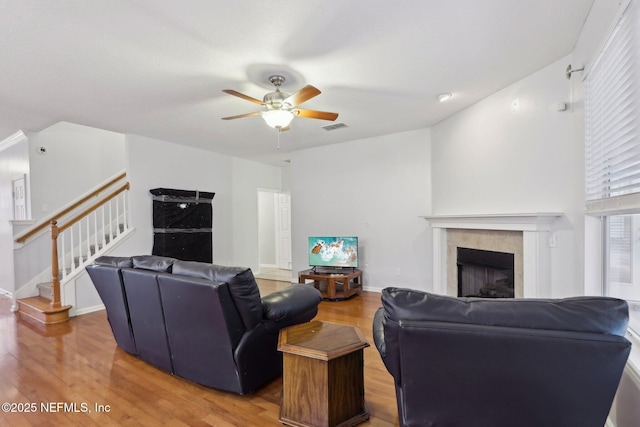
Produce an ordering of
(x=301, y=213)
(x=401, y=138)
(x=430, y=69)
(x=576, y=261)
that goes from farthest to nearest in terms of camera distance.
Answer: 1. (x=301, y=213)
2. (x=401, y=138)
3. (x=430, y=69)
4. (x=576, y=261)

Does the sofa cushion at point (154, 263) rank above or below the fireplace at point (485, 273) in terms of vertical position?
above

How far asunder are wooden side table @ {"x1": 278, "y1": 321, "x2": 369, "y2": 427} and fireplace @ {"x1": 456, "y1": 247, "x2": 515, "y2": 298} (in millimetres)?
2363

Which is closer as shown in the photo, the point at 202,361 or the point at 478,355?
the point at 478,355

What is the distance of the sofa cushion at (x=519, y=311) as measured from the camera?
114 centimetres

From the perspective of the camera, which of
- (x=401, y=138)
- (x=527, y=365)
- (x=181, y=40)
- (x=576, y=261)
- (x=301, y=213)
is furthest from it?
(x=301, y=213)

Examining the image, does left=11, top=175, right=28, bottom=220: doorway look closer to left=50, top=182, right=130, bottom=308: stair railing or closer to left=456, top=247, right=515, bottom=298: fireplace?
left=50, top=182, right=130, bottom=308: stair railing

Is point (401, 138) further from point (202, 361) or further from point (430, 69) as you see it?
point (202, 361)

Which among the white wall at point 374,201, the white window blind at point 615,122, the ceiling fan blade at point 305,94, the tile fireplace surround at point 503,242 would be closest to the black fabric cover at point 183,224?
the white wall at point 374,201

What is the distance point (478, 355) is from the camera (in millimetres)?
1180

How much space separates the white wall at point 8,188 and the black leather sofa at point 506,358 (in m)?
Answer: 5.72

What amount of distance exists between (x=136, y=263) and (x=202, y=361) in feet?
3.17

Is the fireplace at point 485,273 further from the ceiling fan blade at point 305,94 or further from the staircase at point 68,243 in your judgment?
the staircase at point 68,243

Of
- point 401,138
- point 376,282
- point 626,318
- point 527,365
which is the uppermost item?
point 401,138

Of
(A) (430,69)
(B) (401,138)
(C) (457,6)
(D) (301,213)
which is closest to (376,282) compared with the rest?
(D) (301,213)
